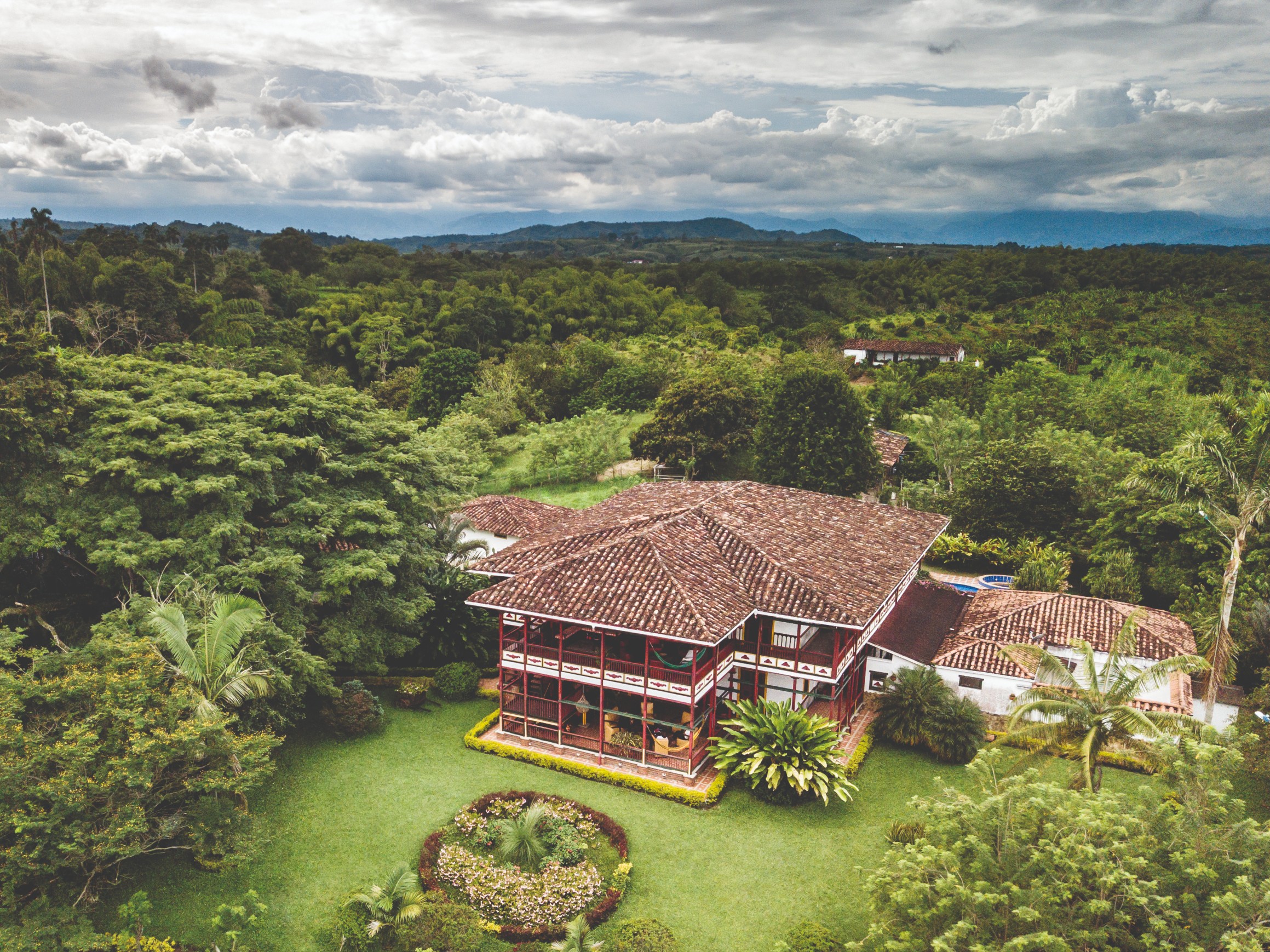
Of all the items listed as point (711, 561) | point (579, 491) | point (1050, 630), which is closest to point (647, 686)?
point (711, 561)

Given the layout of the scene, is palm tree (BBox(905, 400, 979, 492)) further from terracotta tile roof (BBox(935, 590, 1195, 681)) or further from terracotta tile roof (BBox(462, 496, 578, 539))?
terracotta tile roof (BBox(462, 496, 578, 539))

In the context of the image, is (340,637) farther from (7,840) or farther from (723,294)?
(723,294)

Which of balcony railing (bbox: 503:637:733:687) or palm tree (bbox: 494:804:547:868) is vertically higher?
balcony railing (bbox: 503:637:733:687)

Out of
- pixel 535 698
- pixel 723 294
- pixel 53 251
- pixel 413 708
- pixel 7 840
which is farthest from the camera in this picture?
pixel 723 294

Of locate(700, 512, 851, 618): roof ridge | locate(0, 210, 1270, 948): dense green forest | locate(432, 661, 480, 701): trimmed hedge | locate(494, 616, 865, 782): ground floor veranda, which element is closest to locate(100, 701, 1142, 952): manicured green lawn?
locate(494, 616, 865, 782): ground floor veranda

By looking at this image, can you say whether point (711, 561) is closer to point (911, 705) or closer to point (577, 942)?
point (911, 705)

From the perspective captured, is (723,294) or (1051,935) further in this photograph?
(723,294)

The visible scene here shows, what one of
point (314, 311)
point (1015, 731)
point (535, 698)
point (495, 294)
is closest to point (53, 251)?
point (314, 311)
